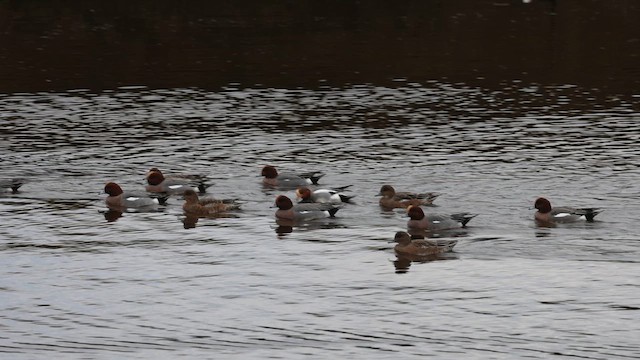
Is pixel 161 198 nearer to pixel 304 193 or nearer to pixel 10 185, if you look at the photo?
pixel 304 193

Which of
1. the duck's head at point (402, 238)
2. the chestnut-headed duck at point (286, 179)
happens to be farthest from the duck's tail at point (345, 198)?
the duck's head at point (402, 238)

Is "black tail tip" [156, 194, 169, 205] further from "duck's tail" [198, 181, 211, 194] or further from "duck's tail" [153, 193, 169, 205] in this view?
"duck's tail" [198, 181, 211, 194]

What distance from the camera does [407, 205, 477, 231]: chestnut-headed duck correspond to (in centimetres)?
3566

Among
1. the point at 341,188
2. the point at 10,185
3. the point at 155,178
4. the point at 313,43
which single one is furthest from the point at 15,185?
the point at 313,43

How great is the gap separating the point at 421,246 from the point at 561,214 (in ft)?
14.5

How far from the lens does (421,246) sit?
33625mm

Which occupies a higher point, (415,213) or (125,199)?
(415,213)

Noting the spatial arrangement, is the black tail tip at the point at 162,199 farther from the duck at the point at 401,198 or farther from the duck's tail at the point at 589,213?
the duck's tail at the point at 589,213

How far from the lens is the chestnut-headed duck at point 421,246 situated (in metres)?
33.5

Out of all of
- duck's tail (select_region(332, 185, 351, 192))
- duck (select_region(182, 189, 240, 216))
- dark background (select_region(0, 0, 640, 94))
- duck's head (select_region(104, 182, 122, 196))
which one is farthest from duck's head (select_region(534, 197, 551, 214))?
dark background (select_region(0, 0, 640, 94))

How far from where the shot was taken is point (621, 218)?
36531 mm

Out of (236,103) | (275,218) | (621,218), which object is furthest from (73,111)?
(621,218)

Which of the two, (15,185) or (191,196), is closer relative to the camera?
(191,196)

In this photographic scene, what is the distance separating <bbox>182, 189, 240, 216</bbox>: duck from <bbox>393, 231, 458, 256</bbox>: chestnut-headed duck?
6.13m
